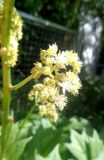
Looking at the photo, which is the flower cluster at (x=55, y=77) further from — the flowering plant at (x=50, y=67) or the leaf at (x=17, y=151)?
the leaf at (x=17, y=151)

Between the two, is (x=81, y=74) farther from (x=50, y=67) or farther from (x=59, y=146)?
(x=50, y=67)

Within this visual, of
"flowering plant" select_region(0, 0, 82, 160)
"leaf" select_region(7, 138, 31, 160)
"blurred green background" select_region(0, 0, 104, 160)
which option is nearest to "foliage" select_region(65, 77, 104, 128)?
"blurred green background" select_region(0, 0, 104, 160)

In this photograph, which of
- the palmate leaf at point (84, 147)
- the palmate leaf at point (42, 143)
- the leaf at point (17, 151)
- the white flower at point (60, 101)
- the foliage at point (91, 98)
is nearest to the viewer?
the white flower at point (60, 101)

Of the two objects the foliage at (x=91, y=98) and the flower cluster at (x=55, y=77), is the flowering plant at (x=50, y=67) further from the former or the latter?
the foliage at (x=91, y=98)

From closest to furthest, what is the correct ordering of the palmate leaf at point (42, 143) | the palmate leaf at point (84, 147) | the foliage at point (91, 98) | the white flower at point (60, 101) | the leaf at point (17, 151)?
the white flower at point (60, 101) < the leaf at point (17, 151) < the palmate leaf at point (42, 143) < the palmate leaf at point (84, 147) < the foliage at point (91, 98)

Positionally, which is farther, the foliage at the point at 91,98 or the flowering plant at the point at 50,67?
the foliage at the point at 91,98

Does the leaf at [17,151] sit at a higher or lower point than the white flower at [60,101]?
higher

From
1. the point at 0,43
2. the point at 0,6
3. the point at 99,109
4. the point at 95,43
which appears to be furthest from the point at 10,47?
the point at 95,43

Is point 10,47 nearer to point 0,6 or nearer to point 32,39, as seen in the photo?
point 0,6

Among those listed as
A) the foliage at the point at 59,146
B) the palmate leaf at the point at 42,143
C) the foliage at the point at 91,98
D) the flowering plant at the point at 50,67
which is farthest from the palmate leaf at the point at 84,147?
the foliage at the point at 91,98

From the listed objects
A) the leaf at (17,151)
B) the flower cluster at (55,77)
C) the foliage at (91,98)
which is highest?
the foliage at (91,98)
